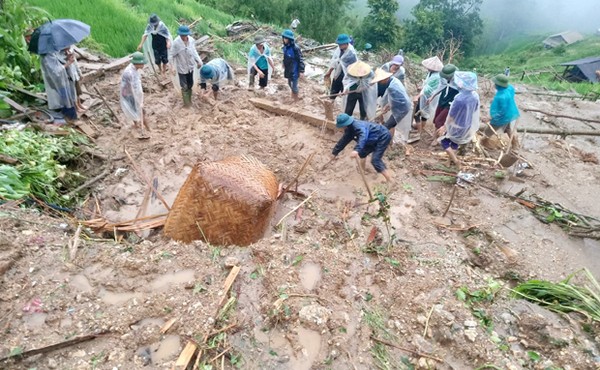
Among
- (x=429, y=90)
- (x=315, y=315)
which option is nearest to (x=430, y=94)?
(x=429, y=90)

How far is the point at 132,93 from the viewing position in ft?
18.6

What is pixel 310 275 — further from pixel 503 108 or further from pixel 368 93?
pixel 503 108

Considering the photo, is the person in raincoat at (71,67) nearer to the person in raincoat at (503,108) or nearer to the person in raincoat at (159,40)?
the person in raincoat at (159,40)

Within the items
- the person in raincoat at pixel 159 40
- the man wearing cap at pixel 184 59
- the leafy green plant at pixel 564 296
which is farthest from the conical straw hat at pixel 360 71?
the person in raincoat at pixel 159 40

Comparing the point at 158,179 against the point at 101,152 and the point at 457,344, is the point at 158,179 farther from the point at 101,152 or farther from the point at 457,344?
the point at 457,344

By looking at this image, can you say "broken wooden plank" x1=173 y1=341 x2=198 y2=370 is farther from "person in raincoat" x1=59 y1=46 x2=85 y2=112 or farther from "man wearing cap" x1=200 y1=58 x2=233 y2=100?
"man wearing cap" x1=200 y1=58 x2=233 y2=100

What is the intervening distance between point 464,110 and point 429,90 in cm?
107

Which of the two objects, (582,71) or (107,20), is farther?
(582,71)

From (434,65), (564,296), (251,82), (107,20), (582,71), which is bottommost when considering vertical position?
(582,71)

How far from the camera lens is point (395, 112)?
19.2ft

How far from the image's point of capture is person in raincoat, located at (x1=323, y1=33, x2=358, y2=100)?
21.5 ft

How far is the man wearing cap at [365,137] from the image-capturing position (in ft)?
16.5

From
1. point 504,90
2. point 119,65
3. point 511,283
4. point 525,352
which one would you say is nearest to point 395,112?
point 504,90

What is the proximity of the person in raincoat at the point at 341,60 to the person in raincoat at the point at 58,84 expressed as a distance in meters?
4.34
